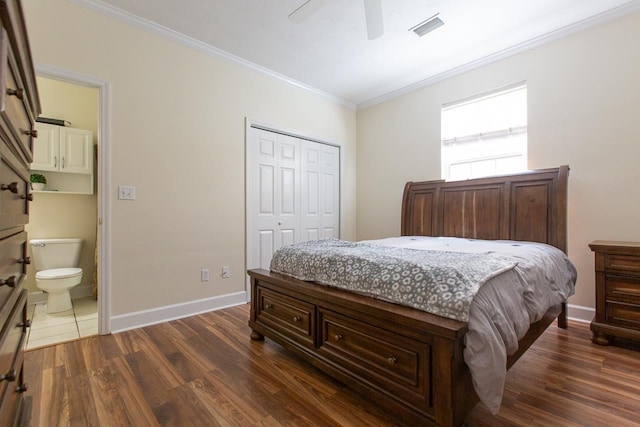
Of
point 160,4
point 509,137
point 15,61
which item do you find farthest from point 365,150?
point 15,61

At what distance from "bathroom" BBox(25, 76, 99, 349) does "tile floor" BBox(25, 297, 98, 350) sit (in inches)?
0.4

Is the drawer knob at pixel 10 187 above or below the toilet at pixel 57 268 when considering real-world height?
above

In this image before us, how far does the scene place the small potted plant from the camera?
3.20 meters

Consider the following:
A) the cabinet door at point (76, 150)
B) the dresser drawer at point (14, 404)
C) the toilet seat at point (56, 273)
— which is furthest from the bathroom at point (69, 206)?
the dresser drawer at point (14, 404)

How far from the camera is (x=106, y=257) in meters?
2.44

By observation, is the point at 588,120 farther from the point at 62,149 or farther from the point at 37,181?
the point at 37,181

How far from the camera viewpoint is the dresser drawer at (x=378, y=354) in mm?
1274

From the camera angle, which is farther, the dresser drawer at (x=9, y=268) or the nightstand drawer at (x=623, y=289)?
the nightstand drawer at (x=623, y=289)

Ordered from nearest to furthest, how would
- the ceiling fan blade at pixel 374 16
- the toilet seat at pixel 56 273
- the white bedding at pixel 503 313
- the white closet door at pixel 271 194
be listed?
the white bedding at pixel 503 313 < the ceiling fan blade at pixel 374 16 < the toilet seat at pixel 56 273 < the white closet door at pixel 271 194

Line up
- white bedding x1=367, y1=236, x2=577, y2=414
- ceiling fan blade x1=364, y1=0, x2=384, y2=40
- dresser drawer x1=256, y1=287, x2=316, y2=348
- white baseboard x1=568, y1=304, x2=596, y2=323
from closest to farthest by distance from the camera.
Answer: white bedding x1=367, y1=236, x2=577, y2=414
dresser drawer x1=256, y1=287, x2=316, y2=348
ceiling fan blade x1=364, y1=0, x2=384, y2=40
white baseboard x1=568, y1=304, x2=596, y2=323

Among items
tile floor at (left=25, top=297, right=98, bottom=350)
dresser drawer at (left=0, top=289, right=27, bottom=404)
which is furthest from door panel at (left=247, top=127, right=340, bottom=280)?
dresser drawer at (left=0, top=289, right=27, bottom=404)

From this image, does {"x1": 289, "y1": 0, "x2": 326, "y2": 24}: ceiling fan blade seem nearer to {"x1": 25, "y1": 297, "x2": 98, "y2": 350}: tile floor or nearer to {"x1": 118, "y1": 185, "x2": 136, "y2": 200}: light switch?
{"x1": 118, "y1": 185, "x2": 136, "y2": 200}: light switch

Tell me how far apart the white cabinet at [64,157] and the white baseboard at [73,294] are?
1.19 meters

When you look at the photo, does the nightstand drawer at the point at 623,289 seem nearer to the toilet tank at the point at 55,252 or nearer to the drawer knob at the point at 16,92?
the drawer knob at the point at 16,92
